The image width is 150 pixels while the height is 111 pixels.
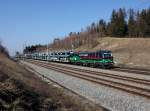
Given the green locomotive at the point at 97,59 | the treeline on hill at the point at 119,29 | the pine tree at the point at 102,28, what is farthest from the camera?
the pine tree at the point at 102,28

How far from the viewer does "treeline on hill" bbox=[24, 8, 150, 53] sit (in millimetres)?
141125

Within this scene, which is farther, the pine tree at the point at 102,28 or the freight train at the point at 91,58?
the pine tree at the point at 102,28

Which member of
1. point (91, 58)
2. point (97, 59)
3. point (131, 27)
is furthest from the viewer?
point (131, 27)

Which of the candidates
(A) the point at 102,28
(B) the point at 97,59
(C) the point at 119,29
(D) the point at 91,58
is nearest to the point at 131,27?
(C) the point at 119,29

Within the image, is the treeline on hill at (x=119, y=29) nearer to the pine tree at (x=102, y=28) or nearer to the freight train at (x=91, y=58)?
the pine tree at (x=102, y=28)

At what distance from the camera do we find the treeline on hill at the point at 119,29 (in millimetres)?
141125

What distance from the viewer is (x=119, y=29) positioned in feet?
532

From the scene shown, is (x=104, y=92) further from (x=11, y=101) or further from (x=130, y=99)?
(x=11, y=101)

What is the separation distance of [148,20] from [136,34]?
14307 mm

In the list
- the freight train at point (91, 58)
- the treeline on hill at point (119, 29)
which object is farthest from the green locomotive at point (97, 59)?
the treeline on hill at point (119, 29)

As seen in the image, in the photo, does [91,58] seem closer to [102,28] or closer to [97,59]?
[97,59]

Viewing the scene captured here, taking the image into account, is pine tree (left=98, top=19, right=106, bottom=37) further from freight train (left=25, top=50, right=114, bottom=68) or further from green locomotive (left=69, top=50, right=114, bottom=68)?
green locomotive (left=69, top=50, right=114, bottom=68)

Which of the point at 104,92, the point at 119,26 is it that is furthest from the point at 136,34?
the point at 104,92

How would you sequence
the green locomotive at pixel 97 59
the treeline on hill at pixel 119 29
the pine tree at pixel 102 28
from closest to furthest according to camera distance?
the green locomotive at pixel 97 59, the treeline on hill at pixel 119 29, the pine tree at pixel 102 28
